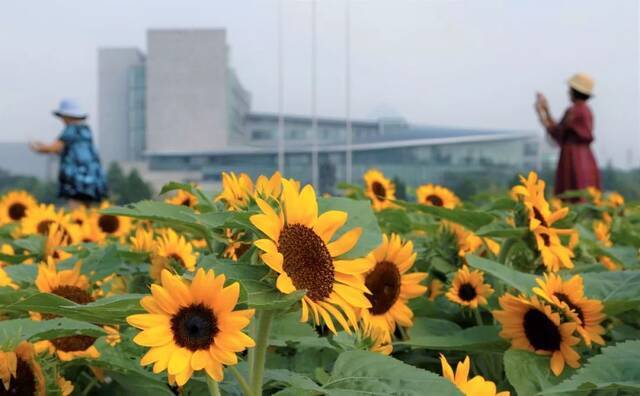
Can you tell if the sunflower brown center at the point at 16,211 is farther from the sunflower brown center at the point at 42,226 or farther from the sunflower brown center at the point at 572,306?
the sunflower brown center at the point at 572,306

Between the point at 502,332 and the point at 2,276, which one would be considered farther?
the point at 2,276

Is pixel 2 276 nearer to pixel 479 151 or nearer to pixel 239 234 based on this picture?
pixel 239 234

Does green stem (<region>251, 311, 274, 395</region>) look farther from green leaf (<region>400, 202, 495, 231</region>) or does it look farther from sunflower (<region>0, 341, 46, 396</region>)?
green leaf (<region>400, 202, 495, 231</region>)

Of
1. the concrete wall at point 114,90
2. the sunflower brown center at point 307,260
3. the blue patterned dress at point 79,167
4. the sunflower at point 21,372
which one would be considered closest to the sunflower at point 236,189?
the sunflower brown center at point 307,260

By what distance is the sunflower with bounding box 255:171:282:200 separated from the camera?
63cm

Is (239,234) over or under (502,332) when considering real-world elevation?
over

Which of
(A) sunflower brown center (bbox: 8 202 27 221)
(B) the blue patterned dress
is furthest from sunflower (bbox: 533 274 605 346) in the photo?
(B) the blue patterned dress

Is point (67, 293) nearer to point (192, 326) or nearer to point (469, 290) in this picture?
point (192, 326)

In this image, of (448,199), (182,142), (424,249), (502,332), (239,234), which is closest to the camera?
(239,234)

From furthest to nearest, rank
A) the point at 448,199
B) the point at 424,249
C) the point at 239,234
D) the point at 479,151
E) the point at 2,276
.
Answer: the point at 479,151
the point at 448,199
the point at 424,249
the point at 2,276
the point at 239,234

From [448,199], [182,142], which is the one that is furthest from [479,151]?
[448,199]

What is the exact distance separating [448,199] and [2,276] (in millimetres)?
1364

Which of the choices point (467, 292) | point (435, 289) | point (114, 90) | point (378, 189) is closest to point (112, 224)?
point (378, 189)

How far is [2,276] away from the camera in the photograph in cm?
95
